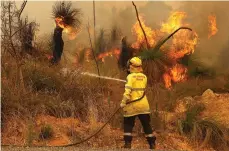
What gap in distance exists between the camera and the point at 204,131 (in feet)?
35.1

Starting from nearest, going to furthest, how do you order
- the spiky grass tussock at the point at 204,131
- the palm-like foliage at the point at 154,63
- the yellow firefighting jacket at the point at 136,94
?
the yellow firefighting jacket at the point at 136,94, the spiky grass tussock at the point at 204,131, the palm-like foliage at the point at 154,63

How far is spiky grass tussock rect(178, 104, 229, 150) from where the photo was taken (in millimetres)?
10531

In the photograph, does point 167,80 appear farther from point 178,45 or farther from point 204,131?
point 204,131

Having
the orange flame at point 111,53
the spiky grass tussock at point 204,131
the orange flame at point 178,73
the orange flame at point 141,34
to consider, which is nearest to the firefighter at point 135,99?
the spiky grass tussock at point 204,131

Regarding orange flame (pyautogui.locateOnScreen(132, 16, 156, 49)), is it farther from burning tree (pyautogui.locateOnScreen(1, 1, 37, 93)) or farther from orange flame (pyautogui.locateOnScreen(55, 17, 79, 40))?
burning tree (pyautogui.locateOnScreen(1, 1, 37, 93))

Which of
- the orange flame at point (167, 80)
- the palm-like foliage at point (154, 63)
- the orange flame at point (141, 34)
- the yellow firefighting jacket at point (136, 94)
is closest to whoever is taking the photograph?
the yellow firefighting jacket at point (136, 94)

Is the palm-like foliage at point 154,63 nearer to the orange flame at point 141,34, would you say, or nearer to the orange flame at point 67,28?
the orange flame at point 141,34

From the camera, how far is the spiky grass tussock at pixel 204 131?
10.5 metres

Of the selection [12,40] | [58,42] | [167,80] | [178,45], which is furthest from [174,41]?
[12,40]

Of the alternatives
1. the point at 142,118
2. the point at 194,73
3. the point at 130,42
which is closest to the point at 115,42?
the point at 130,42

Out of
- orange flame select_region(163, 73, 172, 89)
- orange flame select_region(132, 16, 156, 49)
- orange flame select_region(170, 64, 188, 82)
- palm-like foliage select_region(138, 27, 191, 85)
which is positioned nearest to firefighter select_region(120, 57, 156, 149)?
palm-like foliage select_region(138, 27, 191, 85)

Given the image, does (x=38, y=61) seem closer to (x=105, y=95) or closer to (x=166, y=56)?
(x=105, y=95)

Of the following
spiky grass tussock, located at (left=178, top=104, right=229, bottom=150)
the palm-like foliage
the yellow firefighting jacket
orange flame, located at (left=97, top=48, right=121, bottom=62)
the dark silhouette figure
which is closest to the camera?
the yellow firefighting jacket

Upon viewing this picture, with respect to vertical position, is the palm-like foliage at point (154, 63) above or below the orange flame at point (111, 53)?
below
